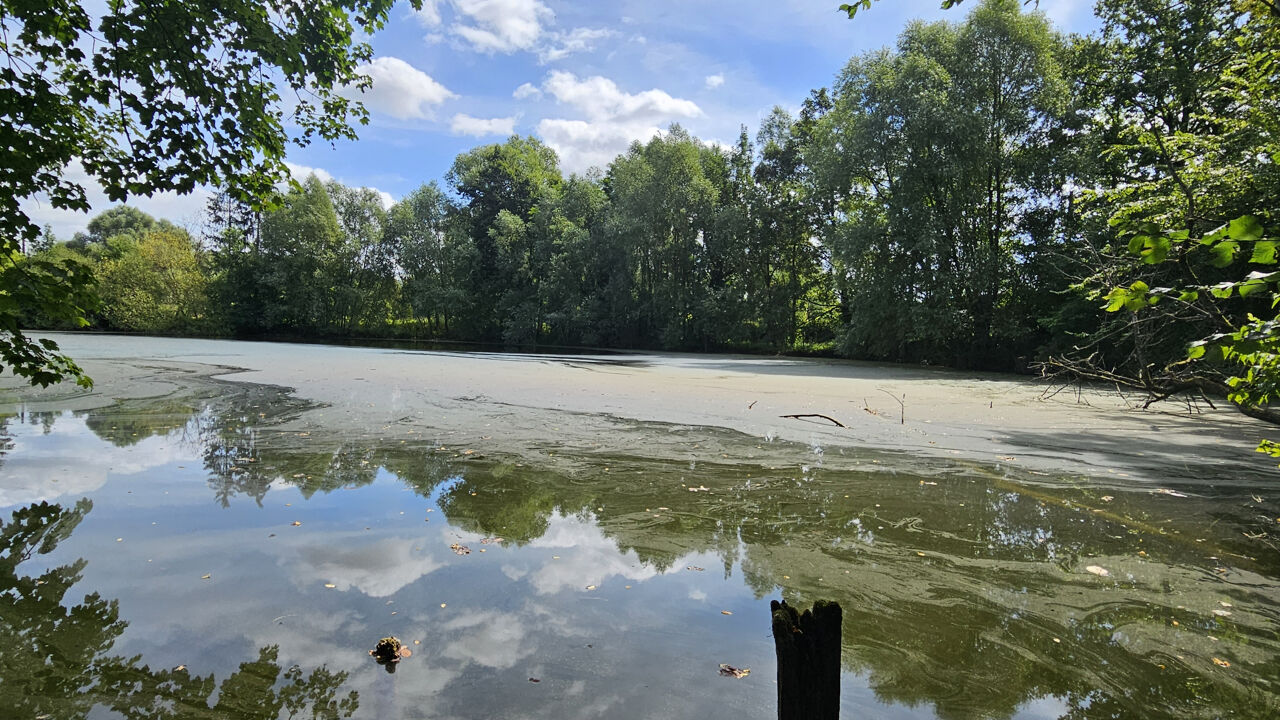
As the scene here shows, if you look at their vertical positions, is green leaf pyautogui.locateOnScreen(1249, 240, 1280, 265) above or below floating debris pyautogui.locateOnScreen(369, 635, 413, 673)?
above

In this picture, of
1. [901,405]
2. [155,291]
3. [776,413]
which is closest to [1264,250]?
[776,413]

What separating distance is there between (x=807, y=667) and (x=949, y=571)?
2711mm

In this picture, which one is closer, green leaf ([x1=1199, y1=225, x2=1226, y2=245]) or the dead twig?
green leaf ([x1=1199, y1=225, x2=1226, y2=245])

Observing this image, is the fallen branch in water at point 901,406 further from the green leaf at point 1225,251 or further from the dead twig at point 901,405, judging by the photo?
the green leaf at point 1225,251

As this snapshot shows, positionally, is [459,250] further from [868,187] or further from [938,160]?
[938,160]

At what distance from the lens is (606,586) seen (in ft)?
11.4

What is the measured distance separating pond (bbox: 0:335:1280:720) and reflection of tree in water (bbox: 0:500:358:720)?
0.04ft

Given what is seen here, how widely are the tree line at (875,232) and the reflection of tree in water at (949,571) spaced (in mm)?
1241

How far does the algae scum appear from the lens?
95.7 inches

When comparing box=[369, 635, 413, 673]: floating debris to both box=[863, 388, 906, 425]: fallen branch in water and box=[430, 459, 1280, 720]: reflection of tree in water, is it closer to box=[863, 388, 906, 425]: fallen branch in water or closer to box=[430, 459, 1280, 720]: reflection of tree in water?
box=[430, 459, 1280, 720]: reflection of tree in water

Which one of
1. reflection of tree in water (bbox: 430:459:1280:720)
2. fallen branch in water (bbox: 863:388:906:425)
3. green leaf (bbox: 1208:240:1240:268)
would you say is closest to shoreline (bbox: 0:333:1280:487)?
fallen branch in water (bbox: 863:388:906:425)

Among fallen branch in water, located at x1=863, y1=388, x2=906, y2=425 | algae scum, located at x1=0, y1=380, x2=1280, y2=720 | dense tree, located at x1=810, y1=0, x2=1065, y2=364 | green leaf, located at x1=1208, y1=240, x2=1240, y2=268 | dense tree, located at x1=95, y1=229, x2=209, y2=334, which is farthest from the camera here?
dense tree, located at x1=95, y1=229, x2=209, y2=334

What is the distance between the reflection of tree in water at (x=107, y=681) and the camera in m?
2.23

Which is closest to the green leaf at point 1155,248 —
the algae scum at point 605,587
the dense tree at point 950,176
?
the algae scum at point 605,587
